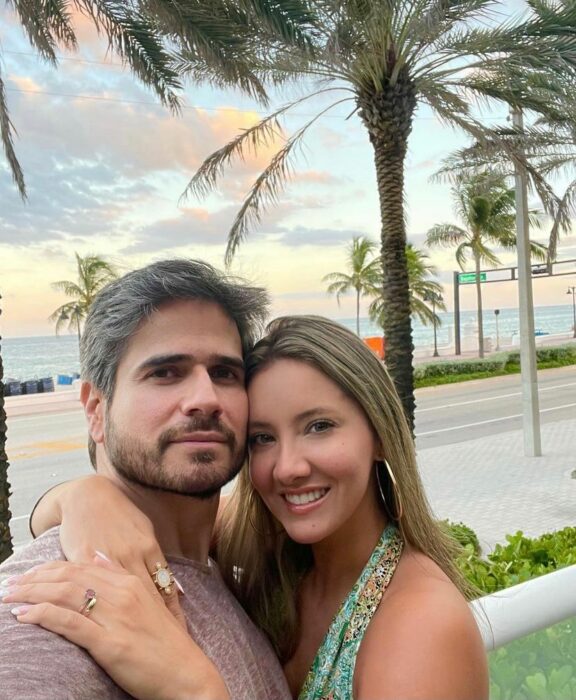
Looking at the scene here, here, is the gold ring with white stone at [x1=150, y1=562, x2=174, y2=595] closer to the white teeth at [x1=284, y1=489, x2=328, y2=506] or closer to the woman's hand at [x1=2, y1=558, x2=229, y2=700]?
the woman's hand at [x1=2, y1=558, x2=229, y2=700]

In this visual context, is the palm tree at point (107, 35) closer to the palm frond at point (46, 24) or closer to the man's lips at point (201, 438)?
A: the palm frond at point (46, 24)

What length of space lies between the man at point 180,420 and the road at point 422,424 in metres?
8.20

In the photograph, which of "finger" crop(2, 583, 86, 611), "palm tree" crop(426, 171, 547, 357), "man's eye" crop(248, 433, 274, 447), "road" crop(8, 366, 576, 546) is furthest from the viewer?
"palm tree" crop(426, 171, 547, 357)

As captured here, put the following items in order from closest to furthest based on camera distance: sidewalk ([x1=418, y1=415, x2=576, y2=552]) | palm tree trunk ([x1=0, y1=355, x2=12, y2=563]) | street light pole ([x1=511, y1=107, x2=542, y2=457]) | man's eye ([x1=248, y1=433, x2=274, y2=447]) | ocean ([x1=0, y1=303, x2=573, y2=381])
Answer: man's eye ([x1=248, y1=433, x2=274, y2=447]), palm tree trunk ([x1=0, y1=355, x2=12, y2=563]), sidewalk ([x1=418, y1=415, x2=576, y2=552]), street light pole ([x1=511, y1=107, x2=542, y2=457]), ocean ([x1=0, y1=303, x2=573, y2=381])

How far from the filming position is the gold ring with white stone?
145 centimetres

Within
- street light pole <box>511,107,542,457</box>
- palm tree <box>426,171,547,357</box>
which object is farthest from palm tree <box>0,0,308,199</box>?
palm tree <box>426,171,547,357</box>

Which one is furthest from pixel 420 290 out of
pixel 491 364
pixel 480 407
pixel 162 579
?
pixel 162 579

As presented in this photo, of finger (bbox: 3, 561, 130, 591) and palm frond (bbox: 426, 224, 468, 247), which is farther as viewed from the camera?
palm frond (bbox: 426, 224, 468, 247)

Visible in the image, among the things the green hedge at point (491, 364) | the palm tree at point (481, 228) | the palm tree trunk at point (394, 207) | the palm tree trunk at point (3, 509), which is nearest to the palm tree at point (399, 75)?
the palm tree trunk at point (394, 207)

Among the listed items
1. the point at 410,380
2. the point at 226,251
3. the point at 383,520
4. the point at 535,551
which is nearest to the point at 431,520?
the point at 383,520

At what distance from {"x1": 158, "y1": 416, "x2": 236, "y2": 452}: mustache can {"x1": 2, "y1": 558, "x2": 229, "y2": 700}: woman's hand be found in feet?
1.12

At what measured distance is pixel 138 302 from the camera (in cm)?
166

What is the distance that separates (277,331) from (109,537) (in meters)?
0.68

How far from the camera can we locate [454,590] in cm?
154
